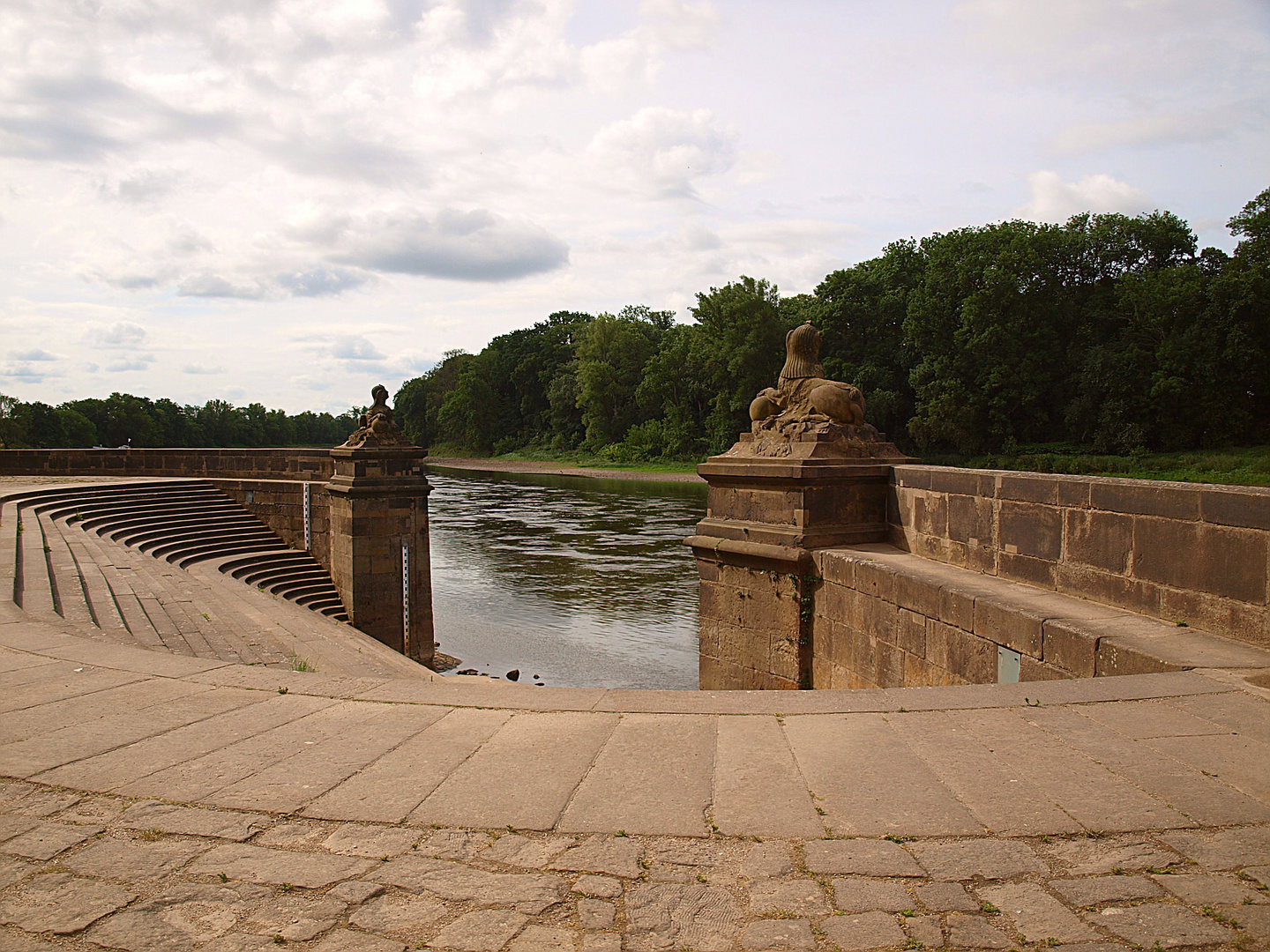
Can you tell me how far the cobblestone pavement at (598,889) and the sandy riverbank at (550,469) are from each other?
133 feet

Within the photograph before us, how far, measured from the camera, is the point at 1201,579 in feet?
13.5

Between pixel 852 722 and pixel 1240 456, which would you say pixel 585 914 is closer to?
pixel 852 722

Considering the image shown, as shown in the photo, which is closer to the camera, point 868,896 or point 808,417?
point 868,896

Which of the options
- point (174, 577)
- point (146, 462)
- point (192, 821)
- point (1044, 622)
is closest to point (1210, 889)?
point (1044, 622)

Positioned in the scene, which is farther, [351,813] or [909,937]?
[351,813]

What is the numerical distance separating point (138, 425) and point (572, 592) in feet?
166

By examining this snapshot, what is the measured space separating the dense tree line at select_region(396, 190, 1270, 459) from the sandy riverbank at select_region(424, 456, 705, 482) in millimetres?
5021

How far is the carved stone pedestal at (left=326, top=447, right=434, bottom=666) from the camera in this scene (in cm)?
1327

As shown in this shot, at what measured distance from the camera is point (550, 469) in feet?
206

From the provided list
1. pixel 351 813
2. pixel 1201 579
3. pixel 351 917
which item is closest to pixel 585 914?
pixel 351 917

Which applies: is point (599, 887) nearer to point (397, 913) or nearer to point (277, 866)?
point (397, 913)

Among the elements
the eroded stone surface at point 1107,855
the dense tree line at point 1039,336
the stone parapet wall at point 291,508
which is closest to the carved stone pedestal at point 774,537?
the eroded stone surface at point 1107,855

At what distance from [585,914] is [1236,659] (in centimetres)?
332

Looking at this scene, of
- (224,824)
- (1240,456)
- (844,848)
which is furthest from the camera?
(1240,456)
